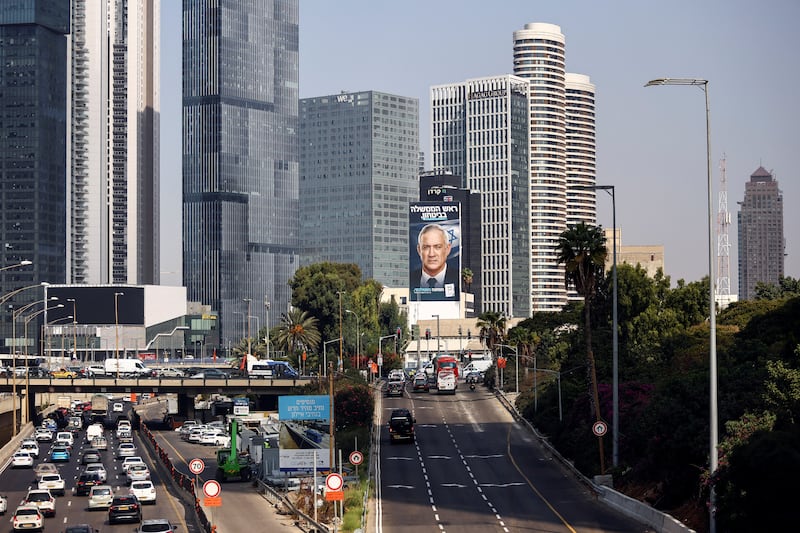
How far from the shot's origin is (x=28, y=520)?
57156 mm

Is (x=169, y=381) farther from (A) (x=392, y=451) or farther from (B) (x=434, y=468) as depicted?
(B) (x=434, y=468)

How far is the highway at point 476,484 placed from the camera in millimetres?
54344

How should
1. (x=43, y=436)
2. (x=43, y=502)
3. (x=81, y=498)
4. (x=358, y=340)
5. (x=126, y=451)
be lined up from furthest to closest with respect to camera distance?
(x=358, y=340) < (x=43, y=436) < (x=126, y=451) < (x=81, y=498) < (x=43, y=502)

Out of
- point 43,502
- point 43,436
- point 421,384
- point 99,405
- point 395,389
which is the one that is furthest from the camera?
point 99,405

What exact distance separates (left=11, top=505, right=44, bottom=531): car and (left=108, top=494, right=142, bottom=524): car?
10.7 ft

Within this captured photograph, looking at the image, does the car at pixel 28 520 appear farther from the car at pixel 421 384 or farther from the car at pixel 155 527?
the car at pixel 421 384

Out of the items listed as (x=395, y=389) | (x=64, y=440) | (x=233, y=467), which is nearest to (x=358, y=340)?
(x=395, y=389)

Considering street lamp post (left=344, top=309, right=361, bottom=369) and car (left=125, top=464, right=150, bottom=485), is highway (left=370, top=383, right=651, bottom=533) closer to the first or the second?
car (left=125, top=464, right=150, bottom=485)

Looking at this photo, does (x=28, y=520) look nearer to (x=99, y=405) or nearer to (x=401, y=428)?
(x=401, y=428)

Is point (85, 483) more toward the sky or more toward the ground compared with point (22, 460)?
more toward the sky

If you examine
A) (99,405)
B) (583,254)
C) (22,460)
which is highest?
(583,254)

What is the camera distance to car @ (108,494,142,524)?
194 feet

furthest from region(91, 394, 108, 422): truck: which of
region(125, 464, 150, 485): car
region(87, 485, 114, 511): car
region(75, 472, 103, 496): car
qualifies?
region(87, 485, 114, 511): car

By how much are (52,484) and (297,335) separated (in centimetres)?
9715
